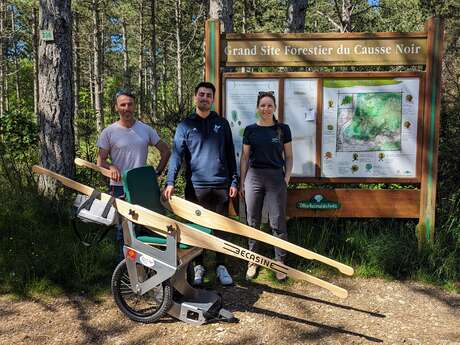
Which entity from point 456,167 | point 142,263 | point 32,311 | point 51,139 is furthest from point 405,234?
point 51,139

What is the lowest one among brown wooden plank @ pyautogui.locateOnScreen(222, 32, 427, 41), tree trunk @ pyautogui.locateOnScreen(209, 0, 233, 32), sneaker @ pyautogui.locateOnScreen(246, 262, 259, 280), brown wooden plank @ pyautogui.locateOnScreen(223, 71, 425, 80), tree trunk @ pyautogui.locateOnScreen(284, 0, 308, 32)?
sneaker @ pyautogui.locateOnScreen(246, 262, 259, 280)

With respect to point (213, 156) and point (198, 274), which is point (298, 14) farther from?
point (198, 274)

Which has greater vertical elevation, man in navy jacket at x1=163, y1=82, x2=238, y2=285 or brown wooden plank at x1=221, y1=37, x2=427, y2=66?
brown wooden plank at x1=221, y1=37, x2=427, y2=66

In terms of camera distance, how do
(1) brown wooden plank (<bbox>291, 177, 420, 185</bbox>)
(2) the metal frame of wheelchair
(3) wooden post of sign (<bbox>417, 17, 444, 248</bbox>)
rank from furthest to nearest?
(1) brown wooden plank (<bbox>291, 177, 420, 185</bbox>) → (3) wooden post of sign (<bbox>417, 17, 444, 248</bbox>) → (2) the metal frame of wheelchair

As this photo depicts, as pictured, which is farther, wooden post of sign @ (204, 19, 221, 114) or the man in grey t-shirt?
wooden post of sign @ (204, 19, 221, 114)

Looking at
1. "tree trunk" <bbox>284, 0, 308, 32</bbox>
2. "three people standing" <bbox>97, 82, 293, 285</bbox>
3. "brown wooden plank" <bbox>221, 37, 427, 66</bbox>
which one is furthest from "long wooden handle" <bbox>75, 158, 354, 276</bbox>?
"tree trunk" <bbox>284, 0, 308, 32</bbox>

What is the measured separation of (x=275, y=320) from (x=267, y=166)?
146cm

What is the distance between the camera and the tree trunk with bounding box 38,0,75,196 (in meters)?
5.54

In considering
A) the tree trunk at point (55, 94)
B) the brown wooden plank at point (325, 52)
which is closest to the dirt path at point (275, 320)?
the tree trunk at point (55, 94)

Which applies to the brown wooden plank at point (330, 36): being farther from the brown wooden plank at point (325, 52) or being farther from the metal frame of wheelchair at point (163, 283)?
the metal frame of wheelchair at point (163, 283)

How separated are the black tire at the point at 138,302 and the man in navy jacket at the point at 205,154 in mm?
598

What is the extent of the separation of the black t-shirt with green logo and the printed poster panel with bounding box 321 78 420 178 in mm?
878

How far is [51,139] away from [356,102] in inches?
150

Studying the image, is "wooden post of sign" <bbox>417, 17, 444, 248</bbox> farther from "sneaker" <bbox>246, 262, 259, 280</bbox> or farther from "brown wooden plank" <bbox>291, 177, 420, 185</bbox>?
"sneaker" <bbox>246, 262, 259, 280</bbox>
